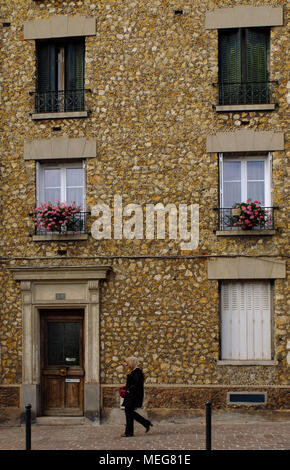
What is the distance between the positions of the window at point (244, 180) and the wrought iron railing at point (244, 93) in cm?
115

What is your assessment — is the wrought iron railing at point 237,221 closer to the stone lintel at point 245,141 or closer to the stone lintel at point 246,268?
the stone lintel at point 246,268

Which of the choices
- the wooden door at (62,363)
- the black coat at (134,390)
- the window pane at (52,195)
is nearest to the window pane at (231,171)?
A: the window pane at (52,195)

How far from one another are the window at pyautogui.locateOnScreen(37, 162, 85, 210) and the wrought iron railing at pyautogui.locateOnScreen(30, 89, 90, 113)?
3.88 ft

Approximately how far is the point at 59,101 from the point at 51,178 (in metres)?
1.68

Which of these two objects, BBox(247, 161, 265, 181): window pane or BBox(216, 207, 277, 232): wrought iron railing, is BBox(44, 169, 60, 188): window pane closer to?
BBox(216, 207, 277, 232): wrought iron railing

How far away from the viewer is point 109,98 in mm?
13430

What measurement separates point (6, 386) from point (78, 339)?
1771 mm

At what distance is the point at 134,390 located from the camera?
36.6 ft

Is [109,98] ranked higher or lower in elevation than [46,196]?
higher

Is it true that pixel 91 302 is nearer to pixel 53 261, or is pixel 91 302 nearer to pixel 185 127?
pixel 53 261

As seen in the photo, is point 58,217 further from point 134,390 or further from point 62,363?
point 134,390

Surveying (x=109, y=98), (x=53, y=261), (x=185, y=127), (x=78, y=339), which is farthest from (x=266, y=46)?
(x=78, y=339)

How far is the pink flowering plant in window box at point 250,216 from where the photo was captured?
41.6ft

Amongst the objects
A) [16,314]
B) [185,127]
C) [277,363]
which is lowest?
[277,363]
